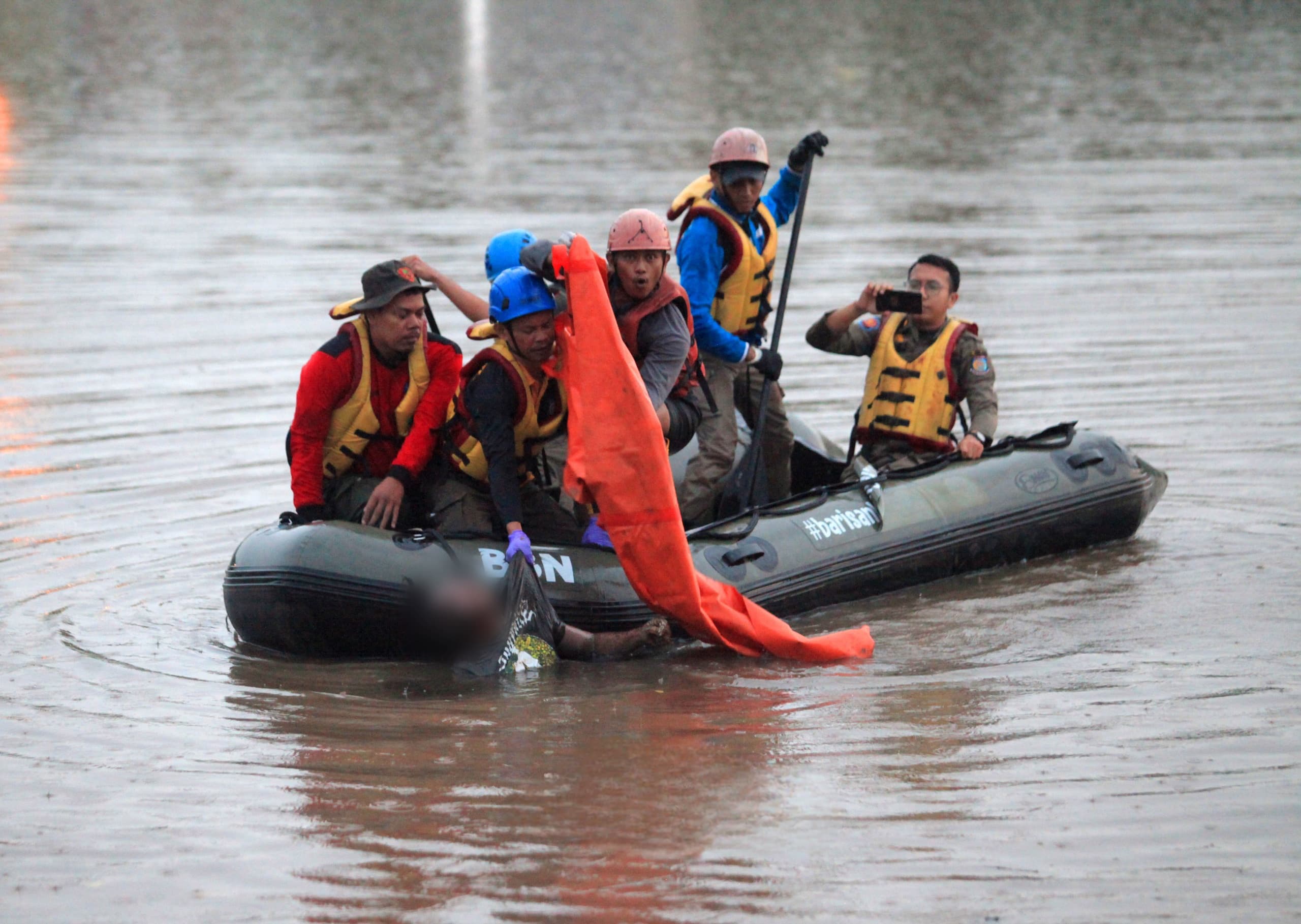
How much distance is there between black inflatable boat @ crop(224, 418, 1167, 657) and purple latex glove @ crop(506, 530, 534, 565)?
0.12m

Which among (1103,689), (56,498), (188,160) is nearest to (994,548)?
(1103,689)

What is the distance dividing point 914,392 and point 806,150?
108cm

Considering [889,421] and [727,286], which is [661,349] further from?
[889,421]

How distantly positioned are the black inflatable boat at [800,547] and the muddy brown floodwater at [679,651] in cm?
13

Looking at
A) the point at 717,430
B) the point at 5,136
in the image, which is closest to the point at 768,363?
the point at 717,430

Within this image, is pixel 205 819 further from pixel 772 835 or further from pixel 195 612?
pixel 195 612

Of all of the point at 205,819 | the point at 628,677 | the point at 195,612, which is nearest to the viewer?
the point at 205,819

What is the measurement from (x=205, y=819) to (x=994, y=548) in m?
3.59

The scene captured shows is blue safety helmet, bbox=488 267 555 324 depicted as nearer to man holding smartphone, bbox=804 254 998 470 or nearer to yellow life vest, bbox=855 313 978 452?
man holding smartphone, bbox=804 254 998 470

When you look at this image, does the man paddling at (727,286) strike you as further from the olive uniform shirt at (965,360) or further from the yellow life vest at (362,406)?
the yellow life vest at (362,406)

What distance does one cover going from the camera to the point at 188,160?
1853 centimetres

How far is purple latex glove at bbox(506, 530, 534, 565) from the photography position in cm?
552

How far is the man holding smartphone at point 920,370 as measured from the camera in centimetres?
689

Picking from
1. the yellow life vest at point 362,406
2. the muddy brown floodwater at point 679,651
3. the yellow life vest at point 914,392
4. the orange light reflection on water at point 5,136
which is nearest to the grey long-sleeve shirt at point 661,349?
the yellow life vest at point 362,406
